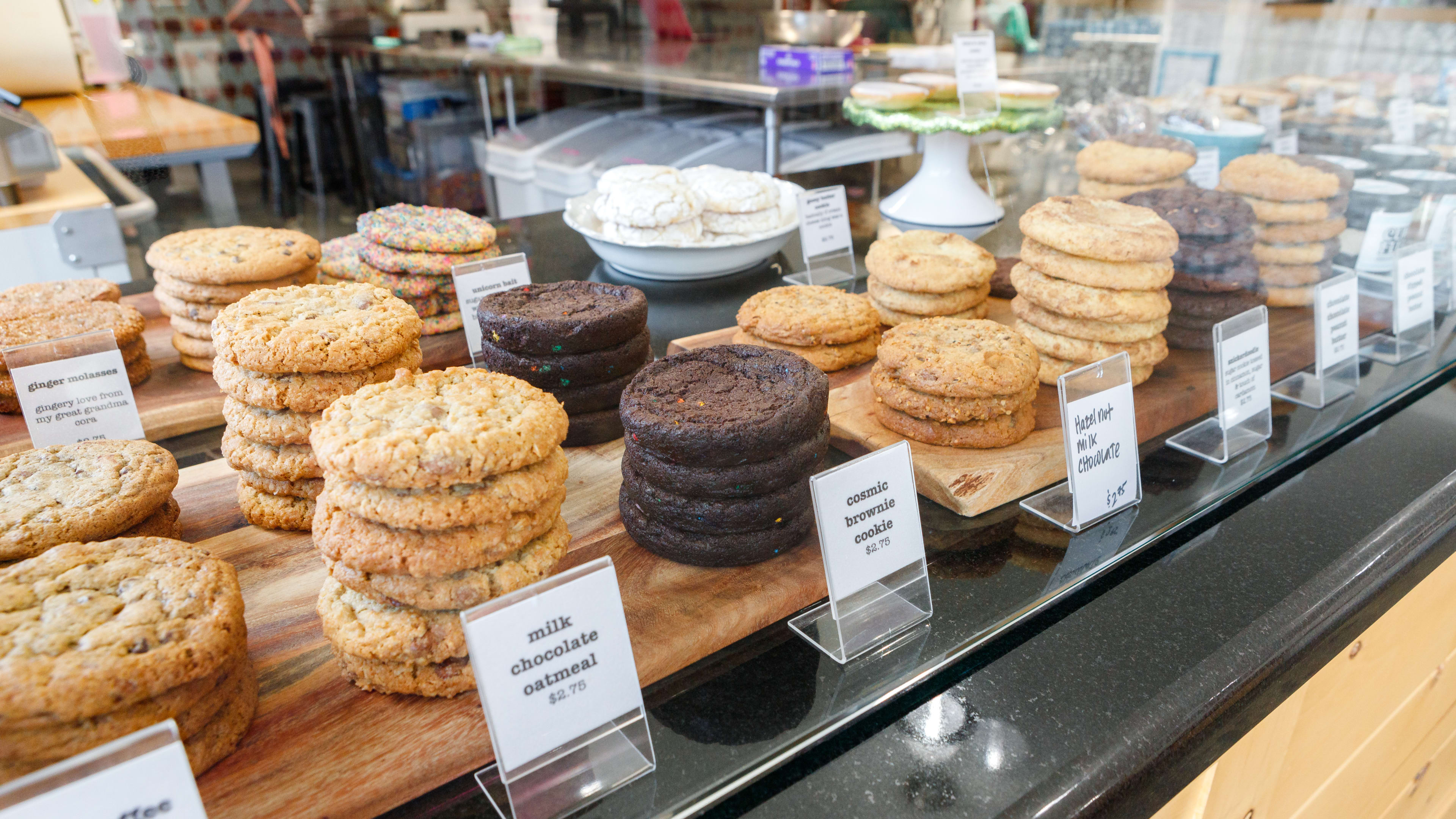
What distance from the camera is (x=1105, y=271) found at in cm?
186

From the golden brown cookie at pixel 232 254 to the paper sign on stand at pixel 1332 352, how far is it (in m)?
2.33

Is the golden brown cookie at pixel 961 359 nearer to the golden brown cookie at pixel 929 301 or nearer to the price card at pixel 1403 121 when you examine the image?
the golden brown cookie at pixel 929 301

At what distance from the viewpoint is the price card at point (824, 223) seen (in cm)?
250

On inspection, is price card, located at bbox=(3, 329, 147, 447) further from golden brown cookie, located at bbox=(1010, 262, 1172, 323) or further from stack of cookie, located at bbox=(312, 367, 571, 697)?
golden brown cookie, located at bbox=(1010, 262, 1172, 323)

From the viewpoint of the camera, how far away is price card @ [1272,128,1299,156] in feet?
9.11

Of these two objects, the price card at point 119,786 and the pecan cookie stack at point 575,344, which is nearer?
the price card at point 119,786

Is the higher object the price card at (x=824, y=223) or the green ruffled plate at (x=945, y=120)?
the green ruffled plate at (x=945, y=120)

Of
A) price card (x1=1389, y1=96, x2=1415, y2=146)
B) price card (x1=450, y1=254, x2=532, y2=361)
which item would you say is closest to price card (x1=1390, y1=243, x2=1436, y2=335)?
price card (x1=1389, y1=96, x2=1415, y2=146)

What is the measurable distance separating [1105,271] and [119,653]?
1835 millimetres

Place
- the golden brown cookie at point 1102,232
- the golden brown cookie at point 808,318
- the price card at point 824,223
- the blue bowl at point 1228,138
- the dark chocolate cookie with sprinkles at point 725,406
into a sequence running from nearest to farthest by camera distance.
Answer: the dark chocolate cookie with sprinkles at point 725,406
the golden brown cookie at point 1102,232
the golden brown cookie at point 808,318
the price card at point 824,223
the blue bowl at point 1228,138

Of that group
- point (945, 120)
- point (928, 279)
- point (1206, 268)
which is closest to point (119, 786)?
point (928, 279)

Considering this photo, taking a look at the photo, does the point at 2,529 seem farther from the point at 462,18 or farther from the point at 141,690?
the point at 462,18

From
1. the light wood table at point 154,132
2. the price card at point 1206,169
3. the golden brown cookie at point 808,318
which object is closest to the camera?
the golden brown cookie at point 808,318

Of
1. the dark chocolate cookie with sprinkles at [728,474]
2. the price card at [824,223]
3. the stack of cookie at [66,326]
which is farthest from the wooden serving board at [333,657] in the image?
the price card at [824,223]
